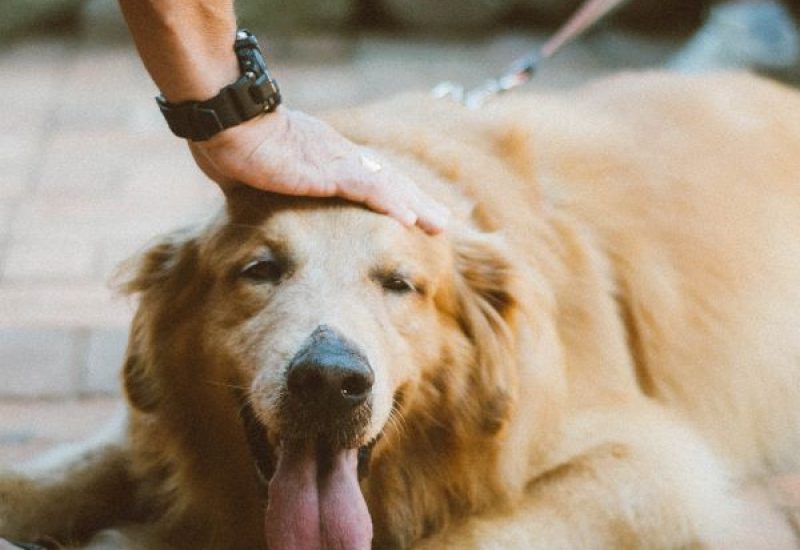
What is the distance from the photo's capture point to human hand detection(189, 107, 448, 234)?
244cm

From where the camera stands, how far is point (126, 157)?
5211mm

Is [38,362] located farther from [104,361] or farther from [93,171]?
[93,171]

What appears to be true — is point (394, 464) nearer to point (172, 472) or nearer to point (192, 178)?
point (172, 472)

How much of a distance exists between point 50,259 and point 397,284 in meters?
2.11

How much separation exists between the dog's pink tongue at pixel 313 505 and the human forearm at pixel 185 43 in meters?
0.71

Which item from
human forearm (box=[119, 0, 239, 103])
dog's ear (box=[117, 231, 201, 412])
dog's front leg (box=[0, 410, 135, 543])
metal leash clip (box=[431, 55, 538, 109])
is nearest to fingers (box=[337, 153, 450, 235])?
human forearm (box=[119, 0, 239, 103])

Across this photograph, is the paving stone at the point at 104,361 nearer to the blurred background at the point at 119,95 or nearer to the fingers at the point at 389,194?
the blurred background at the point at 119,95

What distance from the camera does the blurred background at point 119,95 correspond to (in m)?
3.65

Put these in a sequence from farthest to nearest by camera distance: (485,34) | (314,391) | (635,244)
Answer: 1. (485,34)
2. (635,244)
3. (314,391)

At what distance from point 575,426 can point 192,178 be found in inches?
103

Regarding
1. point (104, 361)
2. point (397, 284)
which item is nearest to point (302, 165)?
point (397, 284)

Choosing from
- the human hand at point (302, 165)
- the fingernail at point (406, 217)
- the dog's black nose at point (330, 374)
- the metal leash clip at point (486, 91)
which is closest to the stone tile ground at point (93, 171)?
the human hand at point (302, 165)

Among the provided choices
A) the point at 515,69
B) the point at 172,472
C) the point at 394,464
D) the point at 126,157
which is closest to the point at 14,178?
the point at 126,157

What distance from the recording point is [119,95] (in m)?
6.03
